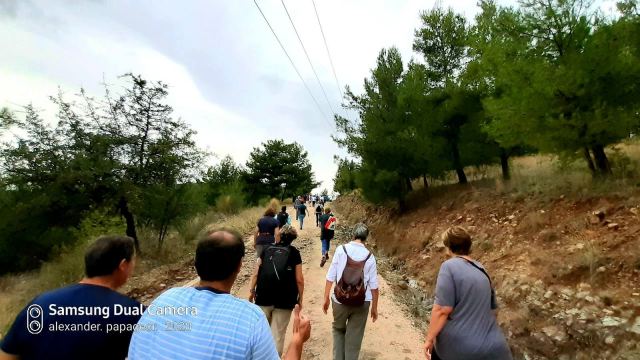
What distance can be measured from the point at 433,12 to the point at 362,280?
20380 millimetres

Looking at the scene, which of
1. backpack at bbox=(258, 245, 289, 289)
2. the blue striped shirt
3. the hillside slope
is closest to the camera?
the blue striped shirt

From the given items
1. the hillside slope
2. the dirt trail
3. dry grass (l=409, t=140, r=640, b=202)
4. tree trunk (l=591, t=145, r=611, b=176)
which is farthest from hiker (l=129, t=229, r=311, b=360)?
tree trunk (l=591, t=145, r=611, b=176)

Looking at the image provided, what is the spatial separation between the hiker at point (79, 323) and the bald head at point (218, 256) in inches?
29.4

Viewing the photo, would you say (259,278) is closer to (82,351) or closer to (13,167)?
(82,351)

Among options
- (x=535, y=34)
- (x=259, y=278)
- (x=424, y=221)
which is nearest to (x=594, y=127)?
(x=535, y=34)

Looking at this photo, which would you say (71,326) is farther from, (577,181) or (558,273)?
(577,181)

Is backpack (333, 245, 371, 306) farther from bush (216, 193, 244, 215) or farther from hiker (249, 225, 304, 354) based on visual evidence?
bush (216, 193, 244, 215)

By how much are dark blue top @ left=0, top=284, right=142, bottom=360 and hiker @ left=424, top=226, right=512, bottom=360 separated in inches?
94.0

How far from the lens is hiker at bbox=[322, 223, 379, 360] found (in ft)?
14.6

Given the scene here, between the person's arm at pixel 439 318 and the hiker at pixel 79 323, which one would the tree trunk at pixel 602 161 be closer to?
the person's arm at pixel 439 318

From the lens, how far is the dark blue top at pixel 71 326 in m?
2.05

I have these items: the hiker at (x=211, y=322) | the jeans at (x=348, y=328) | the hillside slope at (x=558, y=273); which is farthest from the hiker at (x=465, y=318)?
the hillside slope at (x=558, y=273)

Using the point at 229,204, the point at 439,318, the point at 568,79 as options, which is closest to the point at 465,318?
the point at 439,318

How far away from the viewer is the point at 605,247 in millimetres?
7898
